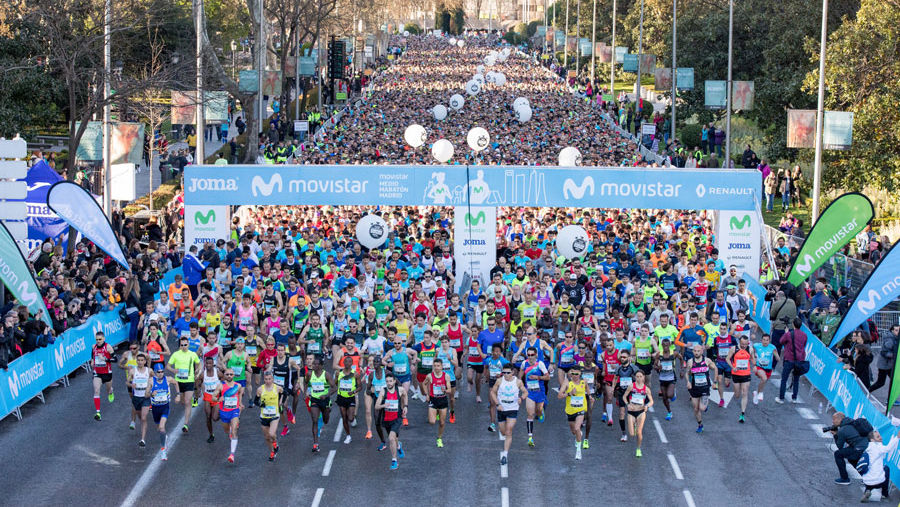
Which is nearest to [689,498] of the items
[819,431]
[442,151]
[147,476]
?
[819,431]

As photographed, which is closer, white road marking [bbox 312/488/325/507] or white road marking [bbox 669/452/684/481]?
white road marking [bbox 312/488/325/507]

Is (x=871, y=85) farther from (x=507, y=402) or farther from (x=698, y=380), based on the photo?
(x=507, y=402)

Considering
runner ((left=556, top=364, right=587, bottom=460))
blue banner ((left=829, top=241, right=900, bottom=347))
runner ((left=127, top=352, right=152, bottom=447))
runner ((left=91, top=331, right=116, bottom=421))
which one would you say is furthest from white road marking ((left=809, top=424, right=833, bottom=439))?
runner ((left=91, top=331, right=116, bottom=421))

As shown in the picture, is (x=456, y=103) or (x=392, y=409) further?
(x=456, y=103)

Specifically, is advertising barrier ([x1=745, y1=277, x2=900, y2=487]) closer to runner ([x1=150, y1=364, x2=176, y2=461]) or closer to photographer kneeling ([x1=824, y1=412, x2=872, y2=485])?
photographer kneeling ([x1=824, y1=412, x2=872, y2=485])

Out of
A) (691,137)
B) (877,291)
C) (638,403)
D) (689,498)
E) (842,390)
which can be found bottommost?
(689,498)

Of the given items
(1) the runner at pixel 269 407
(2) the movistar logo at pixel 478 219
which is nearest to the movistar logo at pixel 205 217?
(2) the movistar logo at pixel 478 219

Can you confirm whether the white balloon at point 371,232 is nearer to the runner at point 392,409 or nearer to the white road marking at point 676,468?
the runner at point 392,409
